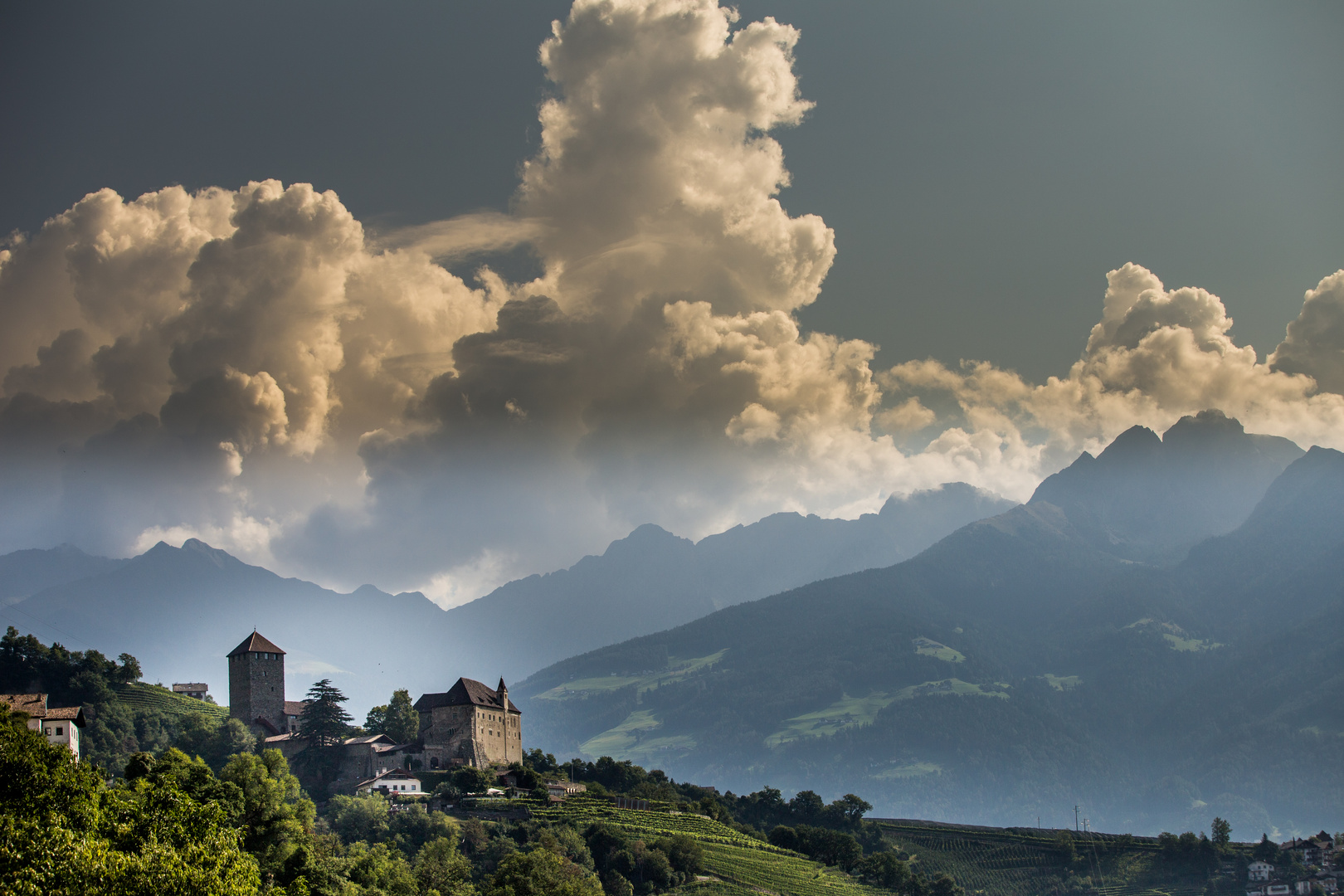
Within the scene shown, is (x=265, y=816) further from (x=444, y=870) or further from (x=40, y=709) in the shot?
(x=40, y=709)

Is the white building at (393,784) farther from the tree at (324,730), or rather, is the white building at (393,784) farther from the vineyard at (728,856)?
the vineyard at (728,856)

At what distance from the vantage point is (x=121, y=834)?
156 feet

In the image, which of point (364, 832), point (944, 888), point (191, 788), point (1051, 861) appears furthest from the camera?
point (1051, 861)

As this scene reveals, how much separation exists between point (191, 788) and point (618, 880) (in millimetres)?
40020

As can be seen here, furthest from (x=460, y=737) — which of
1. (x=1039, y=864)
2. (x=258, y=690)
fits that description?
(x=1039, y=864)

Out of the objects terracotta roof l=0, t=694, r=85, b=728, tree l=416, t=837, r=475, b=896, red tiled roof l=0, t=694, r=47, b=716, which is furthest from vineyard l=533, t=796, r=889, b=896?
red tiled roof l=0, t=694, r=47, b=716

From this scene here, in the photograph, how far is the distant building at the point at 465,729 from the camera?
118 metres

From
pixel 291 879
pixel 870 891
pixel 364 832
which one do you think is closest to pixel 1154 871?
pixel 870 891

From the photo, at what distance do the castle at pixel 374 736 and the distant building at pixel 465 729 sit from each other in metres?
0.09

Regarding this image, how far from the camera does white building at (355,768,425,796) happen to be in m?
106

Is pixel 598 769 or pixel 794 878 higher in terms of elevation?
pixel 598 769

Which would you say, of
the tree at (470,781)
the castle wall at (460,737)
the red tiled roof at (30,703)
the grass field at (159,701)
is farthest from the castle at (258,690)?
the red tiled roof at (30,703)

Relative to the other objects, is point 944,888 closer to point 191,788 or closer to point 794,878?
point 794,878

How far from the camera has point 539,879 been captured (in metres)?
74.9
